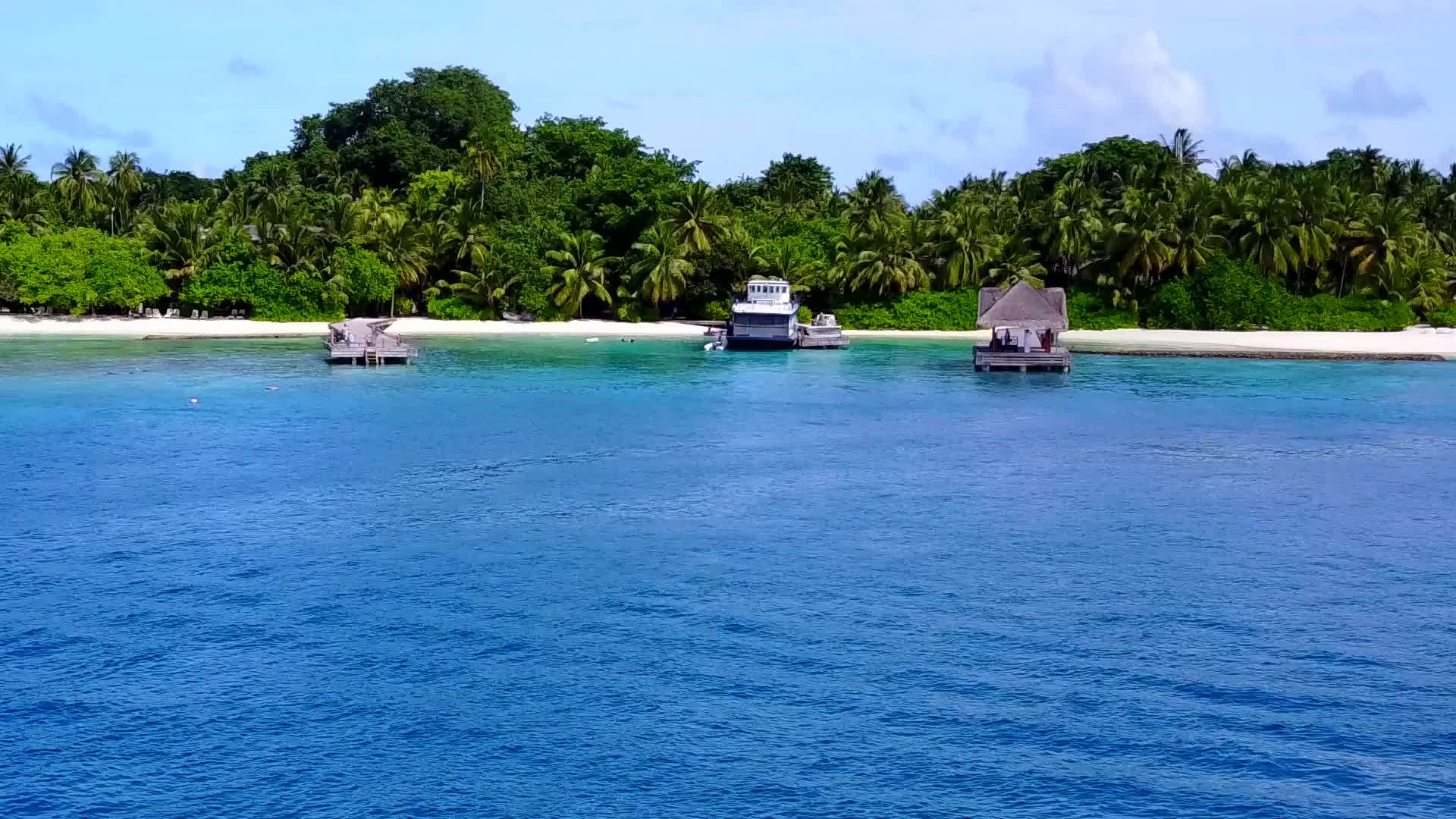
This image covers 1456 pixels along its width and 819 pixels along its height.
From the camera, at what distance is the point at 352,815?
14.6 m

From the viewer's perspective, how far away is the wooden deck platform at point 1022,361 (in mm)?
65188

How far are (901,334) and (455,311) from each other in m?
31.0

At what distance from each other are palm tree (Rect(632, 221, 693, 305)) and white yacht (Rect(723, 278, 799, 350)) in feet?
31.3

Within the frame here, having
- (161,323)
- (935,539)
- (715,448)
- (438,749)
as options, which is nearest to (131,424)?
(715,448)

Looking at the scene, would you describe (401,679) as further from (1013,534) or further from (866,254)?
(866,254)

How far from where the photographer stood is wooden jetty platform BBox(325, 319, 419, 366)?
6750 centimetres

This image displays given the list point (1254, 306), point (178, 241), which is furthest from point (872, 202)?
point (178, 241)

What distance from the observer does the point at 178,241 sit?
295ft

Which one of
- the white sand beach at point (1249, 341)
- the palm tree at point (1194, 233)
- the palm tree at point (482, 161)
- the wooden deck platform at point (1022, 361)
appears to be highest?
the palm tree at point (482, 161)

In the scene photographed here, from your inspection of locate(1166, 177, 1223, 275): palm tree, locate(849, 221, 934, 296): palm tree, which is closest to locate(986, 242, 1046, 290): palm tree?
locate(849, 221, 934, 296): palm tree

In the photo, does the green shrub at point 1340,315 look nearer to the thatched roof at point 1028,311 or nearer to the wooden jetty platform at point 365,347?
the thatched roof at point 1028,311

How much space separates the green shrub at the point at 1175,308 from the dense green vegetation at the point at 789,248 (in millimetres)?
142

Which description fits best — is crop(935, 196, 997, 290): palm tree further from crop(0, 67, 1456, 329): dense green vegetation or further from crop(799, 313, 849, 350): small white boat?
crop(799, 313, 849, 350): small white boat

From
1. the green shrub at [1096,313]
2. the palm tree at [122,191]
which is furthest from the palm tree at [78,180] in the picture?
the green shrub at [1096,313]
